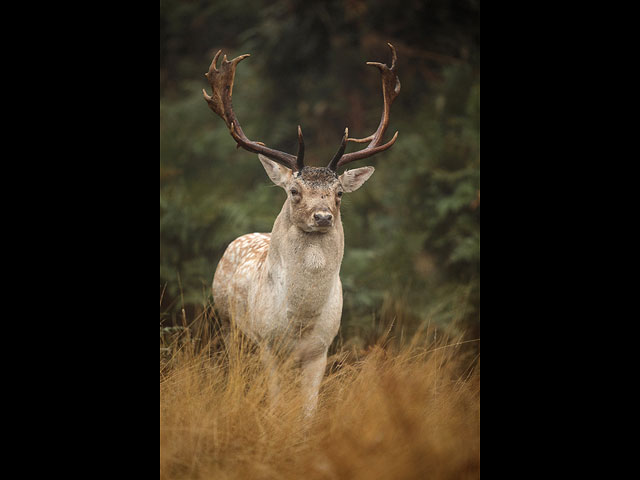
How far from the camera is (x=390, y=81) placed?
3.47 m

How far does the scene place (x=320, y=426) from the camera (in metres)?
2.84

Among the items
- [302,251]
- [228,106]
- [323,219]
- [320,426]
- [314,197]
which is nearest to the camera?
[320,426]

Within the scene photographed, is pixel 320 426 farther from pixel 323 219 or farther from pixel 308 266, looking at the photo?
pixel 323 219

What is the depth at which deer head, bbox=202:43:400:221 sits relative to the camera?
3.25 m

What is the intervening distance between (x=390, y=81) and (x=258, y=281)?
53.2 inches

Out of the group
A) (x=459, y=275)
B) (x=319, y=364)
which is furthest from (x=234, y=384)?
(x=459, y=275)

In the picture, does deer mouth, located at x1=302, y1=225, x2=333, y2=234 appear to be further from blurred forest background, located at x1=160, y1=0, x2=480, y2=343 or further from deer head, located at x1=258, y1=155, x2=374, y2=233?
blurred forest background, located at x1=160, y1=0, x2=480, y2=343

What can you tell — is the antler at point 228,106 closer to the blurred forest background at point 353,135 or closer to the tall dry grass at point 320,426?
the tall dry grass at point 320,426

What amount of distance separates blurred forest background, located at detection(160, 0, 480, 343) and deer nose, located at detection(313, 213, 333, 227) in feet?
5.86

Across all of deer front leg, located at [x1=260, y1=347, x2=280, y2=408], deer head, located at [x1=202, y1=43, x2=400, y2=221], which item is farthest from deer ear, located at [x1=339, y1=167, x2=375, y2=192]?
deer front leg, located at [x1=260, y1=347, x2=280, y2=408]

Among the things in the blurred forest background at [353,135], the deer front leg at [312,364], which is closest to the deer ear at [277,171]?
the deer front leg at [312,364]

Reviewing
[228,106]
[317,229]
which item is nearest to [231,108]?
[228,106]

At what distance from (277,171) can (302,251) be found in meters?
0.46
